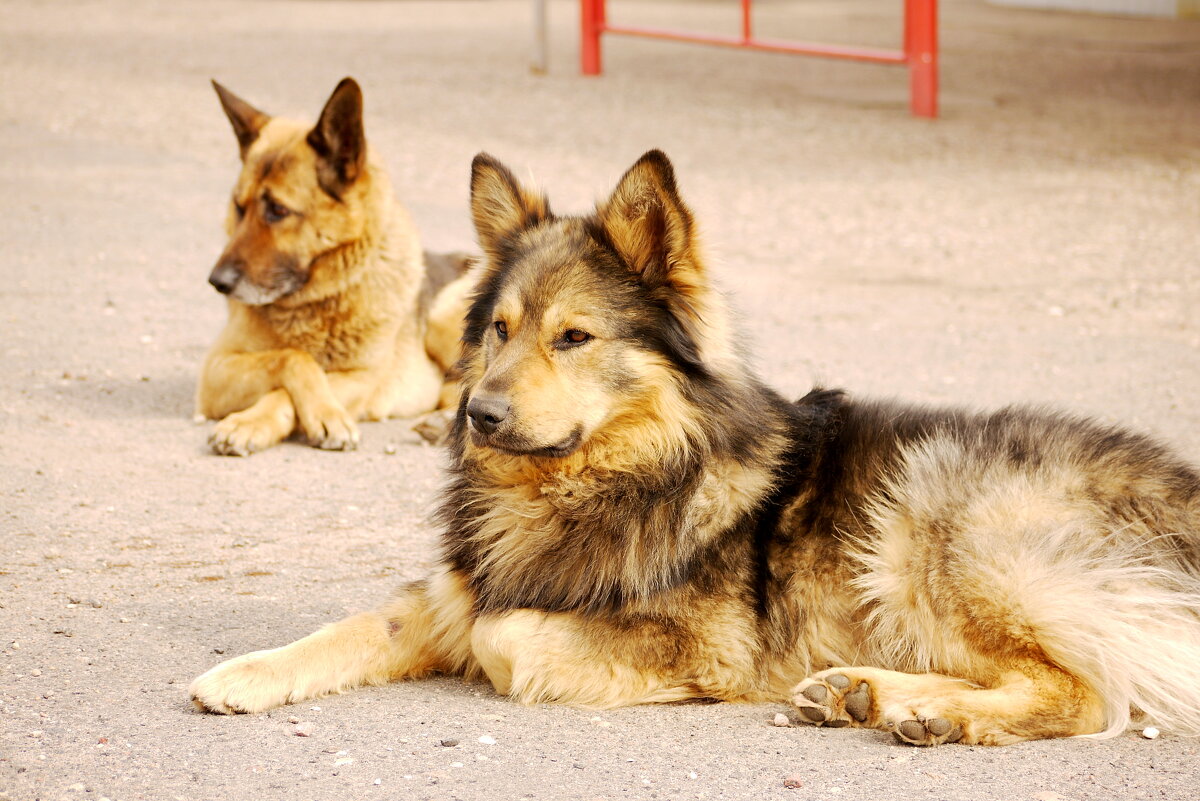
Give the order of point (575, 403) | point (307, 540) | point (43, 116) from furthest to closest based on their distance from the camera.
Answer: point (43, 116), point (307, 540), point (575, 403)

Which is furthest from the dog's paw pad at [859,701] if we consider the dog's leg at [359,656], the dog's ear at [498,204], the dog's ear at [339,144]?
the dog's ear at [339,144]

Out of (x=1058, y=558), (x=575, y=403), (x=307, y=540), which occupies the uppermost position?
(x=575, y=403)

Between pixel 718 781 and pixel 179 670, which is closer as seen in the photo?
pixel 718 781

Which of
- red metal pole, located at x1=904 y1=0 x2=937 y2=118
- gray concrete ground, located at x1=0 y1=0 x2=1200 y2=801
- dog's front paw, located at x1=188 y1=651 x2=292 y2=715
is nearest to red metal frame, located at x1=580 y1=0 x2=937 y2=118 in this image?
red metal pole, located at x1=904 y1=0 x2=937 y2=118

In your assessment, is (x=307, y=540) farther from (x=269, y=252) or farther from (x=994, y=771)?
(x=994, y=771)

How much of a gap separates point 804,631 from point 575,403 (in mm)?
1007

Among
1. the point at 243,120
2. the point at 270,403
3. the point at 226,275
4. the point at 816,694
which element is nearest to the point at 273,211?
the point at 226,275

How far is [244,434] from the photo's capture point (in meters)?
6.93

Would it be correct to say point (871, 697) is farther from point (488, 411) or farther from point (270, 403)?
point (270, 403)

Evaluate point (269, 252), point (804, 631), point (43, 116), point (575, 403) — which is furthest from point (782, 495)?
point (43, 116)

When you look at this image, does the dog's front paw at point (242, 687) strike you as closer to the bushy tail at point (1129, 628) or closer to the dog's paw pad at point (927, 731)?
the dog's paw pad at point (927, 731)

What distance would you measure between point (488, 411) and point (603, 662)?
0.84m

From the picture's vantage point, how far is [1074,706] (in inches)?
154

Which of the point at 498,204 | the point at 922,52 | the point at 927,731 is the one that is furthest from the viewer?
the point at 922,52
